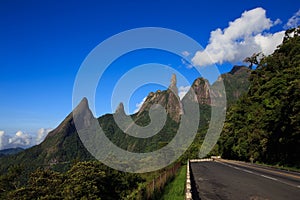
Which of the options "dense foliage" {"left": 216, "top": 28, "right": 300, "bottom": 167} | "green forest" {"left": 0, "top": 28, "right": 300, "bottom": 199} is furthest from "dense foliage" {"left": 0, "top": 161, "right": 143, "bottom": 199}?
"dense foliage" {"left": 216, "top": 28, "right": 300, "bottom": 167}

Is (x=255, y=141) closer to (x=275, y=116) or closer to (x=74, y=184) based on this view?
(x=275, y=116)

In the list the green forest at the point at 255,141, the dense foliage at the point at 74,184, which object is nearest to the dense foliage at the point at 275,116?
the green forest at the point at 255,141

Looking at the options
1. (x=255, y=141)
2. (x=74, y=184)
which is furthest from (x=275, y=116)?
(x=74, y=184)

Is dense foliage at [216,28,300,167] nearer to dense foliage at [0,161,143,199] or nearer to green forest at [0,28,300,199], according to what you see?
green forest at [0,28,300,199]

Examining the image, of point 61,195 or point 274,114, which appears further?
point 61,195

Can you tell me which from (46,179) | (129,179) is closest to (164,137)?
(129,179)

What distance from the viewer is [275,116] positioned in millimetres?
29391

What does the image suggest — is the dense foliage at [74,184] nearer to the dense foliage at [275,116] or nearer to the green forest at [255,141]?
the green forest at [255,141]

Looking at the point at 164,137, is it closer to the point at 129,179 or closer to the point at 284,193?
the point at 129,179

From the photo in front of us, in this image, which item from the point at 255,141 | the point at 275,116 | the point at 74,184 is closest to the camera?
the point at 275,116

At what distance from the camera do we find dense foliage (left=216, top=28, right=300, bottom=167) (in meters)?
26.7

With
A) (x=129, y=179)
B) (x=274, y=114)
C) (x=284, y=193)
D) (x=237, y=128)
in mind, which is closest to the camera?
(x=284, y=193)

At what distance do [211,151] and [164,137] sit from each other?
101m

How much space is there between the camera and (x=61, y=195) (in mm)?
44375
